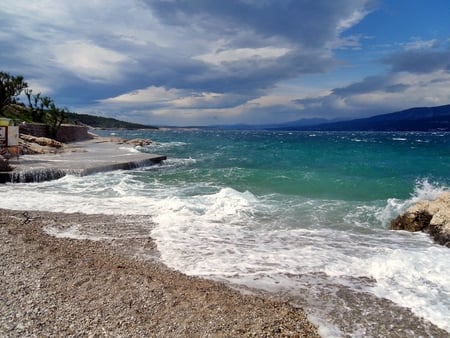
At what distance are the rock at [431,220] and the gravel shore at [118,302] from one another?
6209mm

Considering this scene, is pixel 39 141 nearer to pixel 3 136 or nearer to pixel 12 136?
pixel 12 136

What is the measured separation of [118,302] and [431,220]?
9.07 m

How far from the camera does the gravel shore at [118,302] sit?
4613 mm

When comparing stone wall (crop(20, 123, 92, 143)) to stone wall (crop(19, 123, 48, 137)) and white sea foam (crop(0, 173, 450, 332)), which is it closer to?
stone wall (crop(19, 123, 48, 137))

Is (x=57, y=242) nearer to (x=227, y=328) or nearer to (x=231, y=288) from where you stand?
(x=231, y=288)

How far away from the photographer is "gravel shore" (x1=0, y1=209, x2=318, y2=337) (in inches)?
182

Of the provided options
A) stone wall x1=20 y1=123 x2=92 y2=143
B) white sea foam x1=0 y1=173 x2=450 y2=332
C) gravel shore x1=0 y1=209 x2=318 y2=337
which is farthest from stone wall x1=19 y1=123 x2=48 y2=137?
gravel shore x1=0 y1=209 x2=318 y2=337

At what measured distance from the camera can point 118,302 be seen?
5.30 m

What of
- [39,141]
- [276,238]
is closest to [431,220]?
[276,238]

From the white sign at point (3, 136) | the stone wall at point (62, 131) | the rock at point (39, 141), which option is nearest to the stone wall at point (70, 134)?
the stone wall at point (62, 131)

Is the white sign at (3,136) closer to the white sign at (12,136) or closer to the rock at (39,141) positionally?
the white sign at (12,136)

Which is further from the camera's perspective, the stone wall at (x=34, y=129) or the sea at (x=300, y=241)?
the stone wall at (x=34, y=129)

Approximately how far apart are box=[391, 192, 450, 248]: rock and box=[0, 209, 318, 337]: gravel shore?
20.4 ft

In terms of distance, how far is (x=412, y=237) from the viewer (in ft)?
32.6
